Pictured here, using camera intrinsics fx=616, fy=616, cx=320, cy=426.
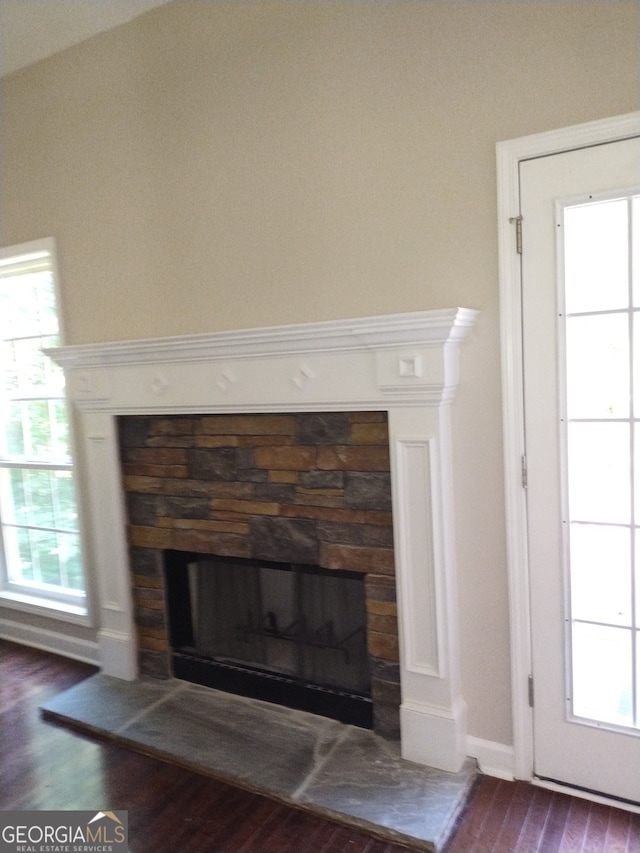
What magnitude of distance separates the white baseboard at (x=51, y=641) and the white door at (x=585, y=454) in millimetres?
2252

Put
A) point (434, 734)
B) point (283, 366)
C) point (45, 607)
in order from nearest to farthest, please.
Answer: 1. point (434, 734)
2. point (283, 366)
3. point (45, 607)

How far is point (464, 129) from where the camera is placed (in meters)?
2.00

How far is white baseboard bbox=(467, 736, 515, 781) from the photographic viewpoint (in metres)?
2.15

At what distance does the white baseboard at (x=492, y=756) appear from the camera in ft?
7.04

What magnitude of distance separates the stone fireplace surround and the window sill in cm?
140

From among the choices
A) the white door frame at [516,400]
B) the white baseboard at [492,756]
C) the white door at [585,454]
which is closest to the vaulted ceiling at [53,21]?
the white door frame at [516,400]

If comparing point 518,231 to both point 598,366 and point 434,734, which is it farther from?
point 434,734

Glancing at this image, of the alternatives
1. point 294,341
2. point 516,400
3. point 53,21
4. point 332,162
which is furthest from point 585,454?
point 53,21

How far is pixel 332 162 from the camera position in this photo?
7.34 ft

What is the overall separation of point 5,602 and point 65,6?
9.85 ft

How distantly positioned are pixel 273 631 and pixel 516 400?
4.61 ft

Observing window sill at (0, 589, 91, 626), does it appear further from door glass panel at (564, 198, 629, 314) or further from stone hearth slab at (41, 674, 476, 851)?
door glass panel at (564, 198, 629, 314)

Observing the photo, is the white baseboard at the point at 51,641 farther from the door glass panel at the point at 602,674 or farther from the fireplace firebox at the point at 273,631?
the door glass panel at the point at 602,674

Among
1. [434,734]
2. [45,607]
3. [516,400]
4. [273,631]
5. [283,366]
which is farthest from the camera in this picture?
[45,607]
